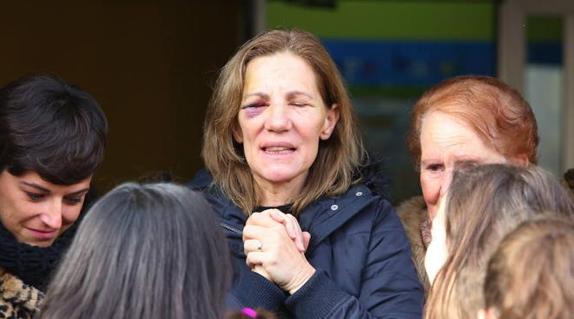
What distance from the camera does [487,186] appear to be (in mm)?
2430

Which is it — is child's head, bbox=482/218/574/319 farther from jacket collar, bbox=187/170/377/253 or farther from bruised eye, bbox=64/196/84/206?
bruised eye, bbox=64/196/84/206

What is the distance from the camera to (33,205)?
296 cm

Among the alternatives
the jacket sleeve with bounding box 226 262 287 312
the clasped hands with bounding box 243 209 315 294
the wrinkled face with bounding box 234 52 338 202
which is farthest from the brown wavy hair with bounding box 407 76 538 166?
the jacket sleeve with bounding box 226 262 287 312

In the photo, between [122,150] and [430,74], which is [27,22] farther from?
[430,74]

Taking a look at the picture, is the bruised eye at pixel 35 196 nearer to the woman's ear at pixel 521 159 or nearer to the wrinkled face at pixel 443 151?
the wrinkled face at pixel 443 151

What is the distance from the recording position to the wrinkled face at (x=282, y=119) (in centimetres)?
307

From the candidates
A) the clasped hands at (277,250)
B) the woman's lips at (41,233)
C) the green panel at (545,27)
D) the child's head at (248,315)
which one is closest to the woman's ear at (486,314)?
the child's head at (248,315)

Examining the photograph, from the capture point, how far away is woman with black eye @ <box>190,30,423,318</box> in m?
2.86

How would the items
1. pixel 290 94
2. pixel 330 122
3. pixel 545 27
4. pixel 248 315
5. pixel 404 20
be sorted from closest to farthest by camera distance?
pixel 248 315 < pixel 290 94 < pixel 330 122 < pixel 545 27 < pixel 404 20

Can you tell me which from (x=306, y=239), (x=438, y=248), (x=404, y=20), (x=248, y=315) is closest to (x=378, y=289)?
(x=306, y=239)

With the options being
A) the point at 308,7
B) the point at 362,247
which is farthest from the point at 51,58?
the point at 362,247

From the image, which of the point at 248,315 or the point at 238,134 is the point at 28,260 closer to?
the point at 238,134

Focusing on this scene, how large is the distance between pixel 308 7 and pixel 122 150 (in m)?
1.89

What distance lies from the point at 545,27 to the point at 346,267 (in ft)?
14.1
